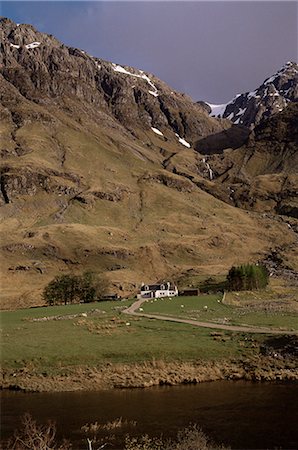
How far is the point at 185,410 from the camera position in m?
36.8

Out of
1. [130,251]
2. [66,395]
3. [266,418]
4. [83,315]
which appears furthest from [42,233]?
[266,418]

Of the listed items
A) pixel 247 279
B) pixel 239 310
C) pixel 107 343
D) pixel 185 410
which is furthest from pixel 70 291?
pixel 185 410

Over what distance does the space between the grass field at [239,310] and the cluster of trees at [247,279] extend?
8833 millimetres

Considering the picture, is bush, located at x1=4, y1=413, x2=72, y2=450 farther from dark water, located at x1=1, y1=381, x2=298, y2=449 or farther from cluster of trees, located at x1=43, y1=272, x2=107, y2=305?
cluster of trees, located at x1=43, y1=272, x2=107, y2=305

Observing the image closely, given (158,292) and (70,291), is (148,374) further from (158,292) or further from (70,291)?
(70,291)

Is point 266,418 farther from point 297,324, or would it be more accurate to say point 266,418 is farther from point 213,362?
point 297,324

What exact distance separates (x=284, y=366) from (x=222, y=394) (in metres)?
10.6

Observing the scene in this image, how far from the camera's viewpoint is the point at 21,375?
49.4m

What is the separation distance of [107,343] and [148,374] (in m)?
10.5

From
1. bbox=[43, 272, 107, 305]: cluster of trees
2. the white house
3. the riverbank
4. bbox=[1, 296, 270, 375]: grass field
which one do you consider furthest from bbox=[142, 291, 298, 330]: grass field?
bbox=[43, 272, 107, 305]: cluster of trees

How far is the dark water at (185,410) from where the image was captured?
30875mm

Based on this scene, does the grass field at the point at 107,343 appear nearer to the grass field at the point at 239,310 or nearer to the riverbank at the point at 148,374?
the riverbank at the point at 148,374

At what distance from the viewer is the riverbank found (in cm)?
4656

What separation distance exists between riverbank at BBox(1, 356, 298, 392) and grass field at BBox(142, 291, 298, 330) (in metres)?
16.5
